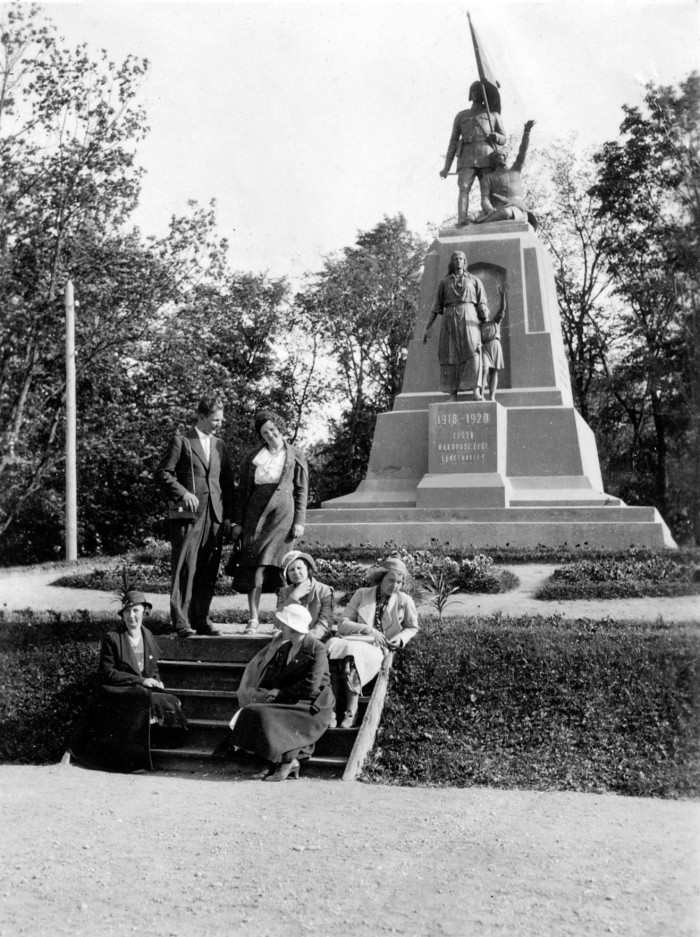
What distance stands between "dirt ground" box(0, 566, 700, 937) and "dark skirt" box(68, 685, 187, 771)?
0.24 metres

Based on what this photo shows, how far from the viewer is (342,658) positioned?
24.1 feet

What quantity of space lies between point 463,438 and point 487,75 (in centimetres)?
776

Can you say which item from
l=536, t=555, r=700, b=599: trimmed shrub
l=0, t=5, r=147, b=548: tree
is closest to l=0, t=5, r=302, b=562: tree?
l=0, t=5, r=147, b=548: tree

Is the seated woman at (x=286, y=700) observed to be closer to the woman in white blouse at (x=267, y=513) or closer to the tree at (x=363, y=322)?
the woman in white blouse at (x=267, y=513)

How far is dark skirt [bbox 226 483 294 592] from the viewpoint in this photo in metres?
8.55

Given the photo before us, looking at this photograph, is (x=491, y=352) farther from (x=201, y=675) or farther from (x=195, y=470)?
(x=201, y=675)

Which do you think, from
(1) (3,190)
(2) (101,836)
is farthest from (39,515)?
(2) (101,836)

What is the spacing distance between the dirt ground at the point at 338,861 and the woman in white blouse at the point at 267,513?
2.20m

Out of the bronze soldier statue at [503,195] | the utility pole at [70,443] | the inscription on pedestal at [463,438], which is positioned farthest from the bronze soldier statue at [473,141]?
the utility pole at [70,443]

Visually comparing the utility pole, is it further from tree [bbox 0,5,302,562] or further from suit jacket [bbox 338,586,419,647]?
suit jacket [bbox 338,586,419,647]

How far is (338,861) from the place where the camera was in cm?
495

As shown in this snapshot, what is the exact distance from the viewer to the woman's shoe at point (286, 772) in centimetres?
668

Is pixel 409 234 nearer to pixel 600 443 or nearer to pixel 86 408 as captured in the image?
pixel 600 443

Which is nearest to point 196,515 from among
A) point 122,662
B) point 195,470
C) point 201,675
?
point 195,470
